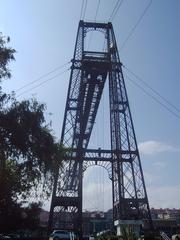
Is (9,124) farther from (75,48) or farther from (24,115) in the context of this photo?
(75,48)

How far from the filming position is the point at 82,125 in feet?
140

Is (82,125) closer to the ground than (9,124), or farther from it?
farther from it

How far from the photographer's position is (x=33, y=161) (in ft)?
55.9

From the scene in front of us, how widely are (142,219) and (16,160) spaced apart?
23.9m

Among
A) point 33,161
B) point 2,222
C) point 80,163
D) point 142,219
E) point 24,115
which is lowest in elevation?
point 2,222

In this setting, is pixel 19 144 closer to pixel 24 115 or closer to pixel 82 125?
pixel 24 115

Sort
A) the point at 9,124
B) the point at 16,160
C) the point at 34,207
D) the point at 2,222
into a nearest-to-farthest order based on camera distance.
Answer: the point at 9,124, the point at 16,160, the point at 2,222, the point at 34,207

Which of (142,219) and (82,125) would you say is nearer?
(142,219)

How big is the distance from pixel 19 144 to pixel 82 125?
26.7 metres

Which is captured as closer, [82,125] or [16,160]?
[16,160]

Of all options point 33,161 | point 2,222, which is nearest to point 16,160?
point 33,161

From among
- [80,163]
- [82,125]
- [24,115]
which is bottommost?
[24,115]

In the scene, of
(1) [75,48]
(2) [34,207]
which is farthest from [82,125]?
(2) [34,207]

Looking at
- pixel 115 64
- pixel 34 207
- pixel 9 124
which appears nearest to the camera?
pixel 9 124
